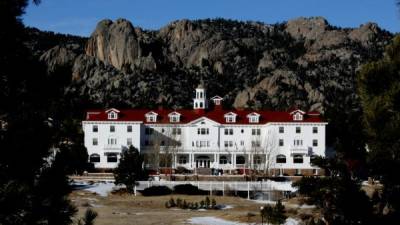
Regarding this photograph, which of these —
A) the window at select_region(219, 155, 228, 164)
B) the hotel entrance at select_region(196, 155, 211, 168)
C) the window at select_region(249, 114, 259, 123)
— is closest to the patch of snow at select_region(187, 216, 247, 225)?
the window at select_region(219, 155, 228, 164)

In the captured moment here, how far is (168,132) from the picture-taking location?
341 feet

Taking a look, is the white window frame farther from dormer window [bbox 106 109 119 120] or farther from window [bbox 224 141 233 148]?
window [bbox 224 141 233 148]

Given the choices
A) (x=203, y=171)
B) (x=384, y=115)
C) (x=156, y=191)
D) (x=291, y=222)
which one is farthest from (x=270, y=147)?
(x=384, y=115)

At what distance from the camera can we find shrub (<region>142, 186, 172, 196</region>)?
7119cm

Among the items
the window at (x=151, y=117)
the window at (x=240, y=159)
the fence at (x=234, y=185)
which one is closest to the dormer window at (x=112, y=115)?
the window at (x=151, y=117)

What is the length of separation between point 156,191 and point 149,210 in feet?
45.5

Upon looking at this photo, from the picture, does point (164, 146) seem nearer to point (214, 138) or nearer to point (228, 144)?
point (214, 138)

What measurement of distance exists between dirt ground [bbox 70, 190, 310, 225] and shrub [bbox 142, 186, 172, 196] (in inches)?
87.5

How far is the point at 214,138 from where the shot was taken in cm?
10475

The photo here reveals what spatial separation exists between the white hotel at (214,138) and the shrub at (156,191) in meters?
27.0

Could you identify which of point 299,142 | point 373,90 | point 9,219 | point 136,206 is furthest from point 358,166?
point 299,142

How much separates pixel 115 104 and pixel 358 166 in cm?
14997

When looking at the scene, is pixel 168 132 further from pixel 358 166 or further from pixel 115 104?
pixel 358 166

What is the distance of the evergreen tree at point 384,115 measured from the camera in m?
12.3
